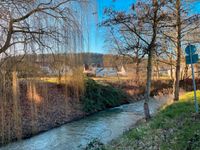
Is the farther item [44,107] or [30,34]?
[44,107]

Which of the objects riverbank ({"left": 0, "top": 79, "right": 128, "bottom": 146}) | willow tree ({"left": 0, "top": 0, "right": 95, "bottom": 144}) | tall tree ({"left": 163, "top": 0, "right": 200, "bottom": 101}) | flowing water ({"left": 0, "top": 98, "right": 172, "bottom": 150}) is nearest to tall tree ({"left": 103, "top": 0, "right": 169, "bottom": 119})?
tall tree ({"left": 163, "top": 0, "right": 200, "bottom": 101})

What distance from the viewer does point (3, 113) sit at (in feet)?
26.7

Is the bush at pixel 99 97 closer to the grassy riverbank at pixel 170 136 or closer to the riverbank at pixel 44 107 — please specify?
the riverbank at pixel 44 107

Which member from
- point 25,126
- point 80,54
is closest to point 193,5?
point 80,54

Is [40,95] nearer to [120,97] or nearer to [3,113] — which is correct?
[3,113]

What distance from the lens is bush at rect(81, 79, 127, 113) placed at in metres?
14.4

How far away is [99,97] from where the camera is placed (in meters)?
16.0

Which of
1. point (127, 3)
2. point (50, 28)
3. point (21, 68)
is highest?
point (127, 3)

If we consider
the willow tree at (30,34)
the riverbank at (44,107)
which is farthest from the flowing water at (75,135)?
the willow tree at (30,34)

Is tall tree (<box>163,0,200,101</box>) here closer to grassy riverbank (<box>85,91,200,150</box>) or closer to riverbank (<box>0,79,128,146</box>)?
grassy riverbank (<box>85,91,200,150</box>)

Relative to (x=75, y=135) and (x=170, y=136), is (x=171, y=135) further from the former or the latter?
(x=75, y=135)

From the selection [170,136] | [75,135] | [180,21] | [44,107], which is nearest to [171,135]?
[170,136]

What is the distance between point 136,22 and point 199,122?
Result: 484 cm

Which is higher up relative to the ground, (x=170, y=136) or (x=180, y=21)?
(x=180, y=21)
